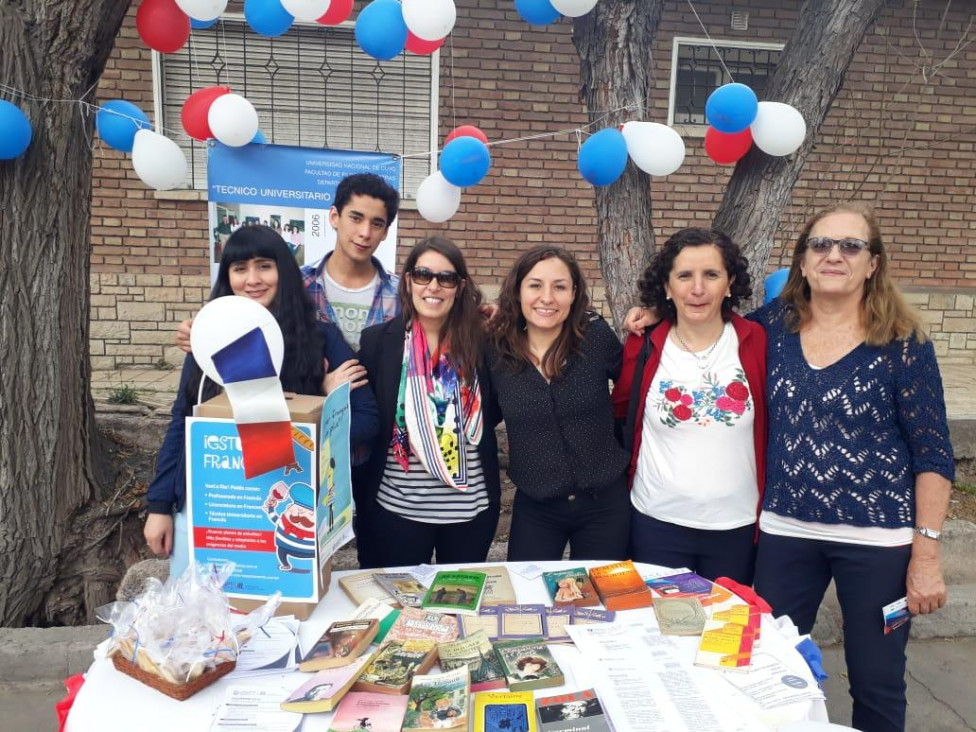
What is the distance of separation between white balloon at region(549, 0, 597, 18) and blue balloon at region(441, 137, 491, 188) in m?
0.70

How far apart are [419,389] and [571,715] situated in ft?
3.92

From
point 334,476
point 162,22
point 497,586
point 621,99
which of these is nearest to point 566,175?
point 621,99

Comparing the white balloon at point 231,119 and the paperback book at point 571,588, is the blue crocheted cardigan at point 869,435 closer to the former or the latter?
the paperback book at point 571,588

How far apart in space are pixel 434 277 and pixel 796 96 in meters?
2.16

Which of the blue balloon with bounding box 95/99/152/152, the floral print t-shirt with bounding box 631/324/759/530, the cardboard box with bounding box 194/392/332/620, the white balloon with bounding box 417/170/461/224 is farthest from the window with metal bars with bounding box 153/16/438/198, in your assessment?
the cardboard box with bounding box 194/392/332/620

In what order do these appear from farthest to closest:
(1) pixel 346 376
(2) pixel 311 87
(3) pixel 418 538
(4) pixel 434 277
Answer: (2) pixel 311 87
(3) pixel 418 538
(4) pixel 434 277
(1) pixel 346 376

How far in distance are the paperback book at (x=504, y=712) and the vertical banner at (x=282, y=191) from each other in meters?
2.51

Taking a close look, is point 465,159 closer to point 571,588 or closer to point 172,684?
point 571,588

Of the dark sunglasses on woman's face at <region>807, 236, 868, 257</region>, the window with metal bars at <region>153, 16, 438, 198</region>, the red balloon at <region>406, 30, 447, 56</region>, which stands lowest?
the dark sunglasses on woman's face at <region>807, 236, 868, 257</region>

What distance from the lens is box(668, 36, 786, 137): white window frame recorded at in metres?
6.68

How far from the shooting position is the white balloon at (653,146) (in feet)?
10.5

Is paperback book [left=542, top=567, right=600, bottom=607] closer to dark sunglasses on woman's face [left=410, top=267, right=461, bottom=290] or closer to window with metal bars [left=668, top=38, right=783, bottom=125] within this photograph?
dark sunglasses on woman's face [left=410, top=267, right=461, bottom=290]

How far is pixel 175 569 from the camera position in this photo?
2.05 m

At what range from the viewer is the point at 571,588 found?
194 centimetres
